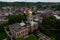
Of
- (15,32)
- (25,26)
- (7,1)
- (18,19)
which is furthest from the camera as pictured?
(7,1)

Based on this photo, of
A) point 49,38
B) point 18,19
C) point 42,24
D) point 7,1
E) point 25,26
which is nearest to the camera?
point 49,38

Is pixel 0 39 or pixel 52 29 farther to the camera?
pixel 52 29

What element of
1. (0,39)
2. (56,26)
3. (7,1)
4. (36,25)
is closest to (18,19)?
(36,25)

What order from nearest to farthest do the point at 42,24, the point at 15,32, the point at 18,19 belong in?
1. the point at 15,32
2. the point at 42,24
3. the point at 18,19

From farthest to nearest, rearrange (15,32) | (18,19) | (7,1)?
(7,1)
(18,19)
(15,32)

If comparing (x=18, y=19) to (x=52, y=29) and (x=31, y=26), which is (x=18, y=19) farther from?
(x=52, y=29)

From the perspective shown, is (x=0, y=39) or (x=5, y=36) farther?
(x=5, y=36)

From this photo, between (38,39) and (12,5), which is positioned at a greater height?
(38,39)

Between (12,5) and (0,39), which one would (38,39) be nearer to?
(0,39)

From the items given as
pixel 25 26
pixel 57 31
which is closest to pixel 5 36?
pixel 25 26
